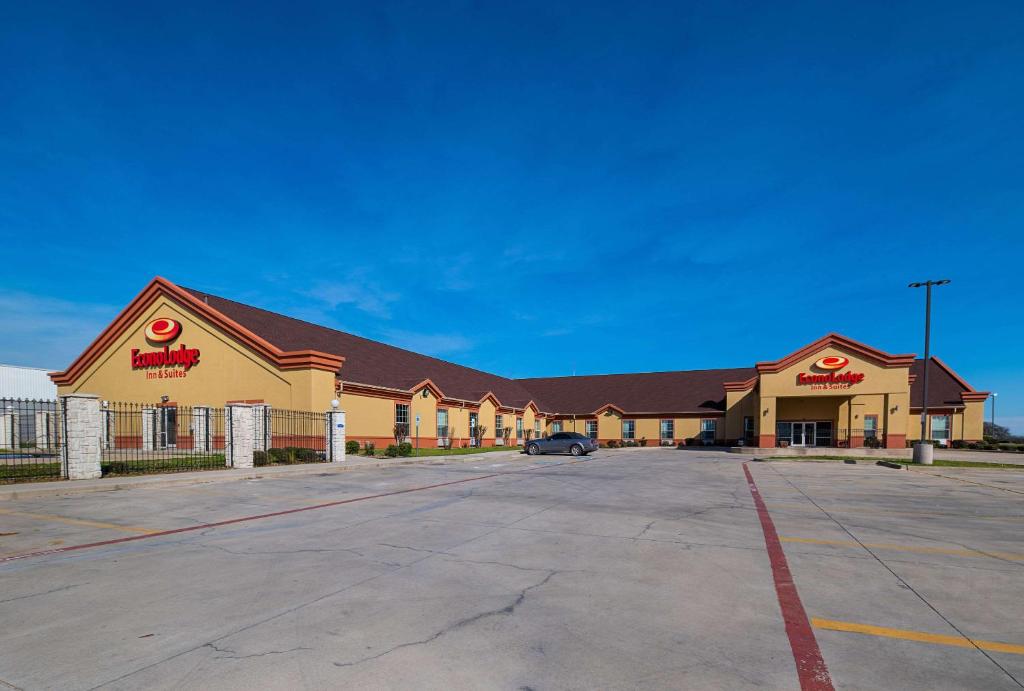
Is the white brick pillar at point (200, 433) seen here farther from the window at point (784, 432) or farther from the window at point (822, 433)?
the window at point (822, 433)

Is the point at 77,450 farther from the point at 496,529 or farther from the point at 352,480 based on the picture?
the point at 496,529

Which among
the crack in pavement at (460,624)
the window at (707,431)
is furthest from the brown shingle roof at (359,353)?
the crack in pavement at (460,624)

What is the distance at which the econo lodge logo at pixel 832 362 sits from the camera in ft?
124

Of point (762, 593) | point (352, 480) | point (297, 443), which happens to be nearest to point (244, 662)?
point (762, 593)

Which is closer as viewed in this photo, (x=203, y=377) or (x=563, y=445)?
(x=203, y=377)

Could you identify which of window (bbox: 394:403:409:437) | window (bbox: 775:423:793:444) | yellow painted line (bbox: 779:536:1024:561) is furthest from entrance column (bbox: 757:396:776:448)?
yellow painted line (bbox: 779:536:1024:561)

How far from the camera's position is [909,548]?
8.27m

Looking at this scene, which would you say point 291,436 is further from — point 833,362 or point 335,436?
point 833,362

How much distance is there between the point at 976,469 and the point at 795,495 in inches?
634

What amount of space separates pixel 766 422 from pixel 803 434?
5093 mm

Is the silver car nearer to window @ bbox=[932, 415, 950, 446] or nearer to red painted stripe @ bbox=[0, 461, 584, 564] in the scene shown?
red painted stripe @ bbox=[0, 461, 584, 564]

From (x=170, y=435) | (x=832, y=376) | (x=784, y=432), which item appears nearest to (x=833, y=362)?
(x=832, y=376)

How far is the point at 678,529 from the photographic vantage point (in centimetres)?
955

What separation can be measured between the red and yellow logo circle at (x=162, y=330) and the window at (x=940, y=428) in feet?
177
